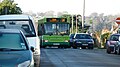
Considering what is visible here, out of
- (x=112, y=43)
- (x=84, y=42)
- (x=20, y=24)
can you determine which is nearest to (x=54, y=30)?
(x=84, y=42)

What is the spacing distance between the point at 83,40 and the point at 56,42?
11.3 feet

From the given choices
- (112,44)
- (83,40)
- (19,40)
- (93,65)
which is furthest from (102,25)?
(19,40)

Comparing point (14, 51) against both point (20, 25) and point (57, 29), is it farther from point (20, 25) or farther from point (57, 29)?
point (57, 29)

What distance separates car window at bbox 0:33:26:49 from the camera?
1234 centimetres

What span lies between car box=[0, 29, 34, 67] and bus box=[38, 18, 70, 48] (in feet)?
90.7

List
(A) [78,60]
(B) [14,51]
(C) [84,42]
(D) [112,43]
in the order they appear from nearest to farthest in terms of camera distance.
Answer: (B) [14,51] → (A) [78,60] → (D) [112,43] → (C) [84,42]

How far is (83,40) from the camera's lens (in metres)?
44.4

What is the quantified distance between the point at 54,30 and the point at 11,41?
93.8 ft

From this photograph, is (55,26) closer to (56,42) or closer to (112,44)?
(56,42)

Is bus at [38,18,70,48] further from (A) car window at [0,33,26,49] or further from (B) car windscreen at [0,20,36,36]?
(A) car window at [0,33,26,49]

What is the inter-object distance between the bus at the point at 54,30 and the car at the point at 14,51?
27.6 m

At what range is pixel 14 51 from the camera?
464 inches

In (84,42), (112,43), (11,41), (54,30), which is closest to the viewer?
(11,41)

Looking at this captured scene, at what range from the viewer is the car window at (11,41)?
1234 centimetres
